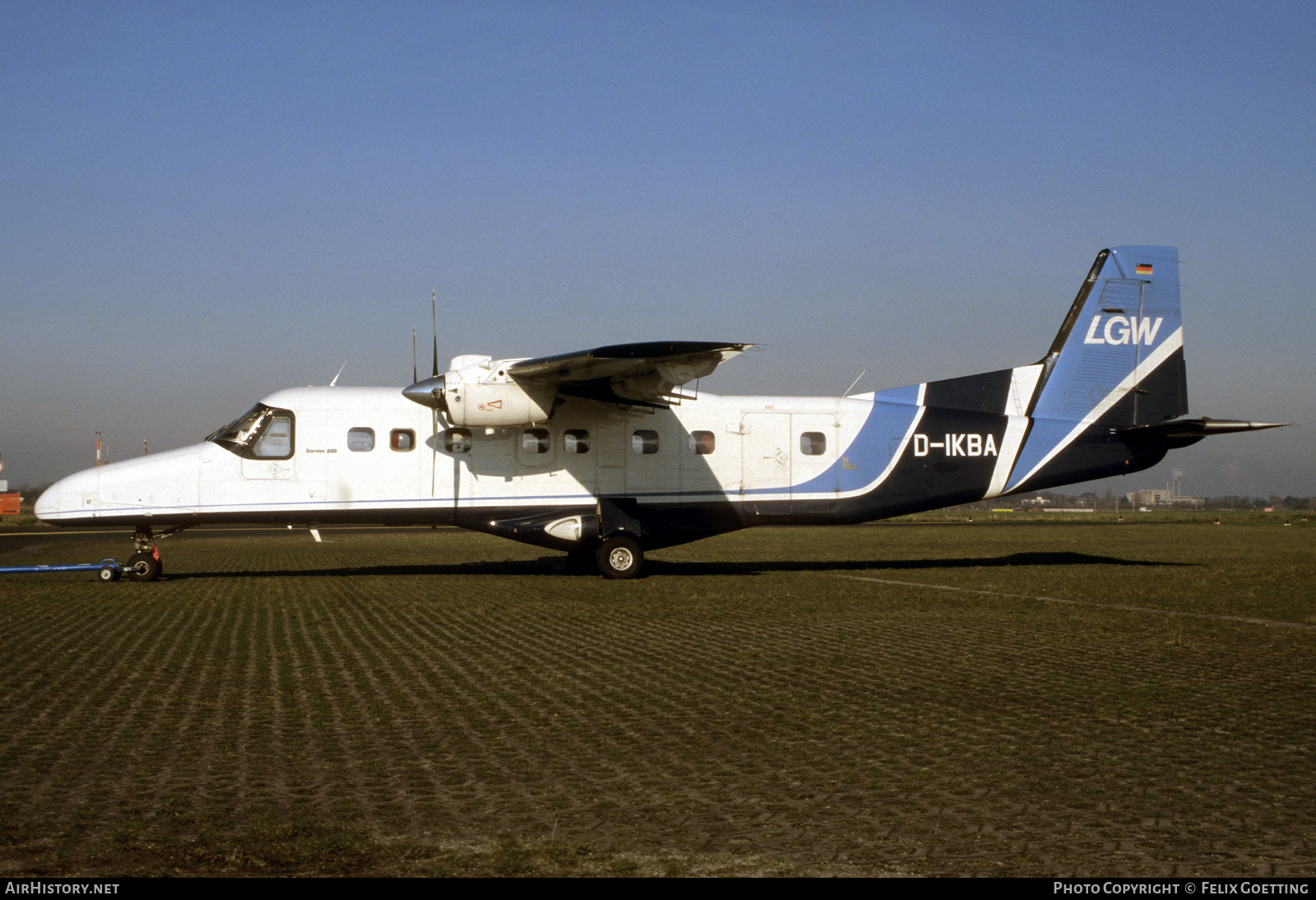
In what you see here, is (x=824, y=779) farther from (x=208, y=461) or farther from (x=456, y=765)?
(x=208, y=461)

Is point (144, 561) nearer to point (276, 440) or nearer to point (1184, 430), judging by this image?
point (276, 440)

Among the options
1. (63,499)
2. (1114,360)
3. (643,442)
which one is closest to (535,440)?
(643,442)

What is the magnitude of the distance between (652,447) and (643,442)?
7.1 inches

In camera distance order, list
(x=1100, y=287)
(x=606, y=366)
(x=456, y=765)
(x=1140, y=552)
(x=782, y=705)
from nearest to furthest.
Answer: (x=456, y=765)
(x=782, y=705)
(x=606, y=366)
(x=1100, y=287)
(x=1140, y=552)

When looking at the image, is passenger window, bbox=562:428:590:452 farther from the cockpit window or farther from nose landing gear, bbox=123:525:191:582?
nose landing gear, bbox=123:525:191:582

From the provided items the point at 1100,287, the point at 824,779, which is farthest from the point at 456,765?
the point at 1100,287

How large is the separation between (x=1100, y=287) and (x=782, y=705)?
15.2 meters

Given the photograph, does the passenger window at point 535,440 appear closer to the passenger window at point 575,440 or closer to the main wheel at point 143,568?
the passenger window at point 575,440

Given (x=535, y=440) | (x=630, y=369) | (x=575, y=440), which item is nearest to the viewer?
(x=630, y=369)

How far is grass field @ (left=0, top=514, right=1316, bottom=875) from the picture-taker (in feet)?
12.9

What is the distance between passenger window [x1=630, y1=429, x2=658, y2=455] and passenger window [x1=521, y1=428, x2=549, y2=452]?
1478 millimetres

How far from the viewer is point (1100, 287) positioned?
62.5ft

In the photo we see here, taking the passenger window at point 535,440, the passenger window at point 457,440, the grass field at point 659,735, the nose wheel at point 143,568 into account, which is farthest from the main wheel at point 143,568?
the passenger window at point 535,440

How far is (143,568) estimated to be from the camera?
53.0 ft
